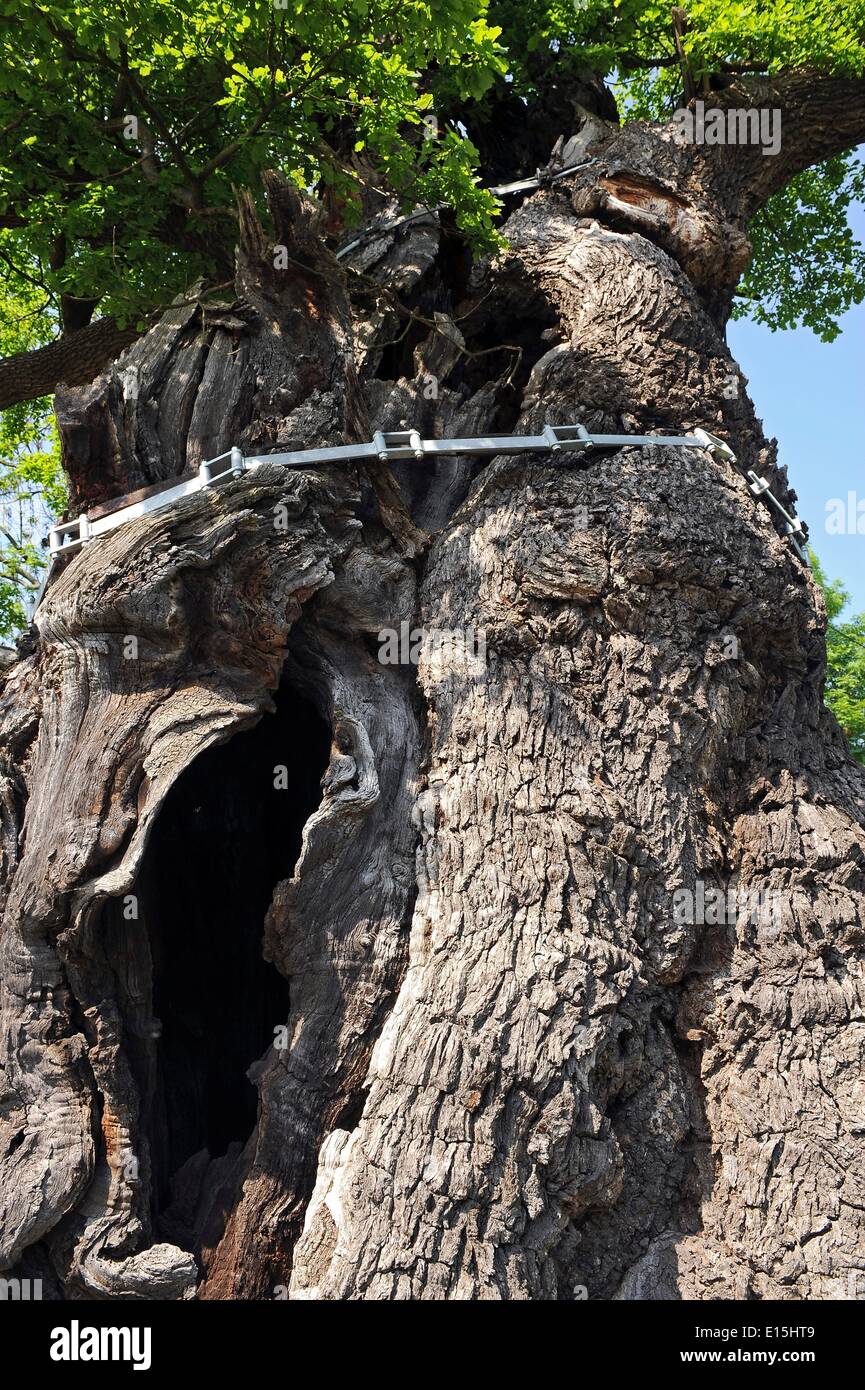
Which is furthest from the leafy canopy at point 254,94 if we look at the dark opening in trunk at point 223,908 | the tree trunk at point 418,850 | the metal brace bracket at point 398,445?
the dark opening in trunk at point 223,908

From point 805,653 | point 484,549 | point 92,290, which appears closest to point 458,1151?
point 484,549

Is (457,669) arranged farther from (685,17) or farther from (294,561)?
(685,17)

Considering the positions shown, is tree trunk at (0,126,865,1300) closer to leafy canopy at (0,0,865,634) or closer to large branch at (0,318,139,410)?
leafy canopy at (0,0,865,634)

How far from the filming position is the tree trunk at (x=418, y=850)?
339cm

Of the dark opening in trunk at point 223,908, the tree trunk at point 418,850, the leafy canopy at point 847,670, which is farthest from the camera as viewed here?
the leafy canopy at point 847,670

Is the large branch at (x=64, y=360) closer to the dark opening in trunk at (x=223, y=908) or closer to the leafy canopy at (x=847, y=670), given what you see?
the dark opening in trunk at (x=223, y=908)

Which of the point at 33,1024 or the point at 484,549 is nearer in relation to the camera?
the point at 33,1024

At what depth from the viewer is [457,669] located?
4.44 metres

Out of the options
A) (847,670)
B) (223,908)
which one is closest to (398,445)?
(223,908)

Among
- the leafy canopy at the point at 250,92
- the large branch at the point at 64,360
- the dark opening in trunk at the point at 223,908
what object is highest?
the leafy canopy at the point at 250,92

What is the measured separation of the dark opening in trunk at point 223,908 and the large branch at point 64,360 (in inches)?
135

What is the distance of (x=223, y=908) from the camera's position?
4.88m

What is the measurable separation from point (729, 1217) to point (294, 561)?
9.74ft

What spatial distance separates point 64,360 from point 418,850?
15.5ft
